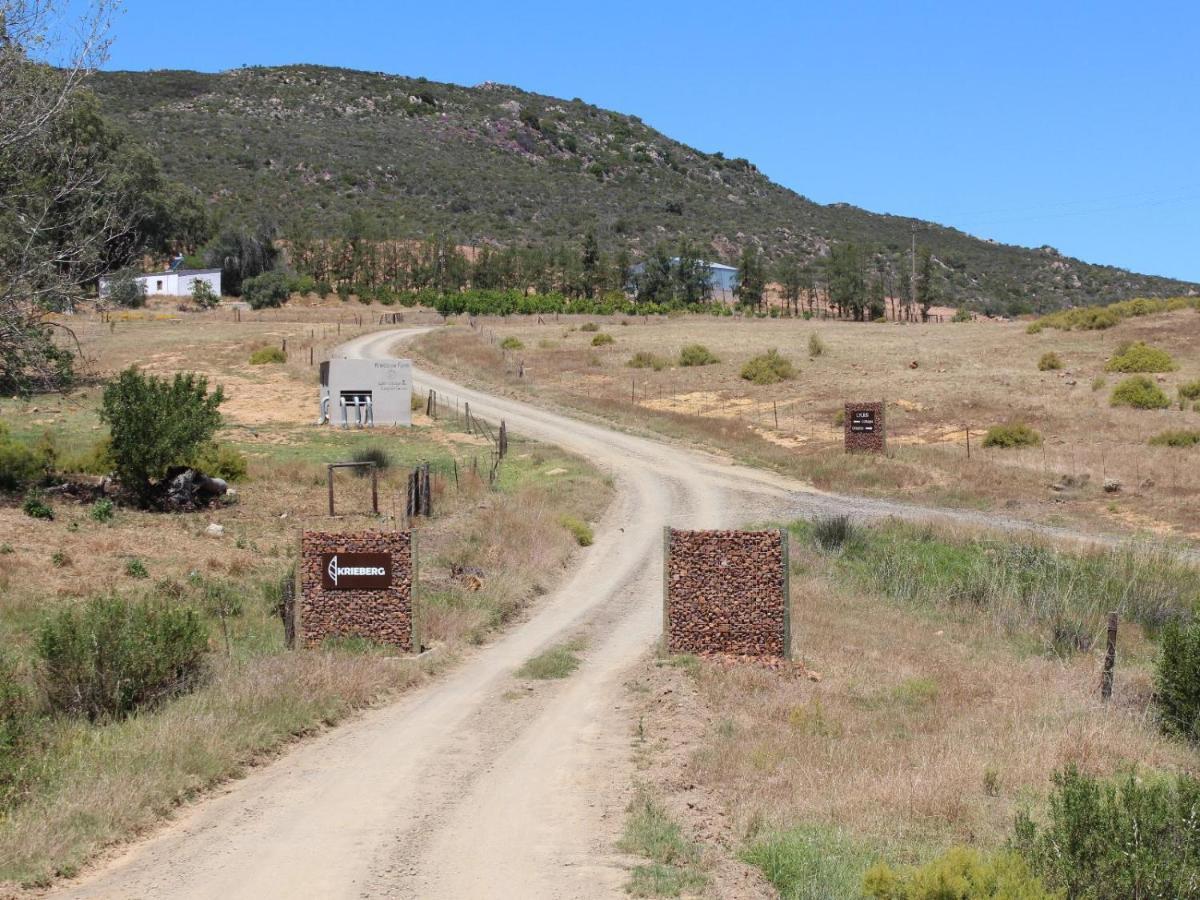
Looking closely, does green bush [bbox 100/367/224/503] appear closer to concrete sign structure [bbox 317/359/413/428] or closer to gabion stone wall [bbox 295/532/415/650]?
gabion stone wall [bbox 295/532/415/650]

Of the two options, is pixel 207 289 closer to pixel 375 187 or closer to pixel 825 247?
pixel 375 187

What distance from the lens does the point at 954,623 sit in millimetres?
22422

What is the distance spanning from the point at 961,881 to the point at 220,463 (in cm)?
3031

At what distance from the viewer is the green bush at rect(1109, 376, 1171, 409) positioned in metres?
51.7

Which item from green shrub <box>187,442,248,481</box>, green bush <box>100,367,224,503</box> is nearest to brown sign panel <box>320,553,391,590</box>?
green bush <box>100,367,224,503</box>

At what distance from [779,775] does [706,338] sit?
73.4 m

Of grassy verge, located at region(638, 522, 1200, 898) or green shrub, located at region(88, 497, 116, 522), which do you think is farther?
green shrub, located at region(88, 497, 116, 522)

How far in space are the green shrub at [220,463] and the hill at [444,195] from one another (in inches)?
3859

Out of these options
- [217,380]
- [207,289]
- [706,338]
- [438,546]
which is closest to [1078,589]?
[438,546]

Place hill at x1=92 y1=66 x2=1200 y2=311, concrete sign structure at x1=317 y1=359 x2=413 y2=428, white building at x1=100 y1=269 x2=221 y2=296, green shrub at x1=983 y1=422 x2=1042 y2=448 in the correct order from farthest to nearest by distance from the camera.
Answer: hill at x1=92 y1=66 x2=1200 y2=311
white building at x1=100 y1=269 x2=221 y2=296
concrete sign structure at x1=317 y1=359 x2=413 y2=428
green shrub at x1=983 y1=422 x2=1042 y2=448

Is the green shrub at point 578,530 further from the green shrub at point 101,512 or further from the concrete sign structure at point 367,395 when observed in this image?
the concrete sign structure at point 367,395

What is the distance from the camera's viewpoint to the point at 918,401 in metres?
56.1

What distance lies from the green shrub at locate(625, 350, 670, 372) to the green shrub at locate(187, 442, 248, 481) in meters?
37.7

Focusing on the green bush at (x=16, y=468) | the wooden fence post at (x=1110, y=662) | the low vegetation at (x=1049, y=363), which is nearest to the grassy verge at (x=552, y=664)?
→ the wooden fence post at (x=1110, y=662)
